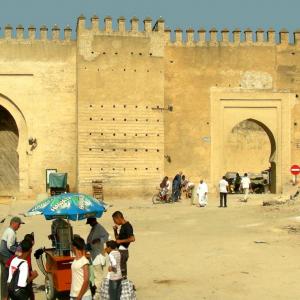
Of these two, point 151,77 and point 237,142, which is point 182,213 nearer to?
point 151,77

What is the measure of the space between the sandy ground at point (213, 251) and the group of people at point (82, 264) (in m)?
0.76

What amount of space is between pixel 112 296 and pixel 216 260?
11.6 feet

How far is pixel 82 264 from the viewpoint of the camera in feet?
20.1

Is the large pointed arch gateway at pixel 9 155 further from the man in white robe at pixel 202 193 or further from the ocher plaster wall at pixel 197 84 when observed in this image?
the man in white robe at pixel 202 193

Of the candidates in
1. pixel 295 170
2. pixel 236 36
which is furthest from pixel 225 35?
pixel 295 170

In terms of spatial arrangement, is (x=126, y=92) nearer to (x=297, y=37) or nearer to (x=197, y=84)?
(x=197, y=84)

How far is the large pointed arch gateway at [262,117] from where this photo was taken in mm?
21781

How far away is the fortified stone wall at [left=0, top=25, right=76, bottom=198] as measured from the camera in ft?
68.9

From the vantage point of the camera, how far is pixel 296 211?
14.8 meters

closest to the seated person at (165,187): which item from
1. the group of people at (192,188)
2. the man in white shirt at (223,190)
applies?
the group of people at (192,188)

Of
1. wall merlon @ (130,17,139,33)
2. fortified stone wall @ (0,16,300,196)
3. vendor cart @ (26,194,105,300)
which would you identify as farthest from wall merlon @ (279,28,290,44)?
vendor cart @ (26,194,105,300)

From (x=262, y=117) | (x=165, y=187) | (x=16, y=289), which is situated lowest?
(x=16, y=289)

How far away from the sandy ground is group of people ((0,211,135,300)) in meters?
0.76

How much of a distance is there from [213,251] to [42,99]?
12.0 meters
